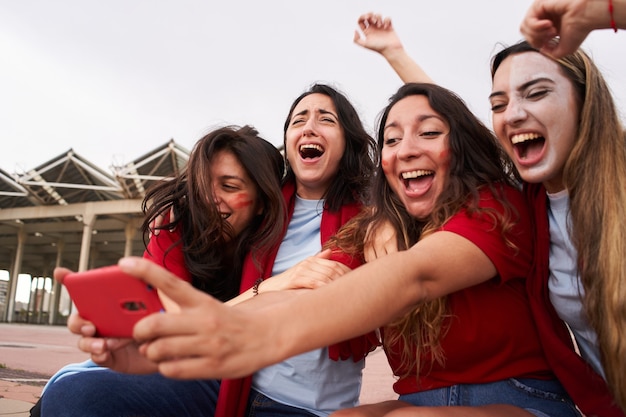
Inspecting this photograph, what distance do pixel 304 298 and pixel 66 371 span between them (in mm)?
1482

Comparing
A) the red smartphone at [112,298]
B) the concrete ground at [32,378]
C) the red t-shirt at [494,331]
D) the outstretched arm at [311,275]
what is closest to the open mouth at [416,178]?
the red t-shirt at [494,331]

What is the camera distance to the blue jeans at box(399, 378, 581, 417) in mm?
1748

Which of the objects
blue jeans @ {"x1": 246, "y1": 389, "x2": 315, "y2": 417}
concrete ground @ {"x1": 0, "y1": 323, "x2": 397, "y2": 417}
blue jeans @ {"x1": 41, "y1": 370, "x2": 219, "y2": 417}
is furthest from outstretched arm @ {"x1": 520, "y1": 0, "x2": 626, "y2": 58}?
concrete ground @ {"x1": 0, "y1": 323, "x2": 397, "y2": 417}

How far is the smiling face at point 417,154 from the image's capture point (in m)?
2.06

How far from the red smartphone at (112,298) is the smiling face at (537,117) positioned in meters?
1.36

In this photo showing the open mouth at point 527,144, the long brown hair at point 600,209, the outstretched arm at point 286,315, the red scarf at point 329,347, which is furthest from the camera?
the red scarf at point 329,347

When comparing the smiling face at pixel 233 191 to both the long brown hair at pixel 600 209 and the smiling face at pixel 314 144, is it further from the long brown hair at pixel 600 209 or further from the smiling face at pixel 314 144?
the long brown hair at pixel 600 209

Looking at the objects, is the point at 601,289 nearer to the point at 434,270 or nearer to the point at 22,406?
the point at 434,270

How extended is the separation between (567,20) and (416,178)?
0.84 m

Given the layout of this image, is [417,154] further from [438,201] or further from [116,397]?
[116,397]

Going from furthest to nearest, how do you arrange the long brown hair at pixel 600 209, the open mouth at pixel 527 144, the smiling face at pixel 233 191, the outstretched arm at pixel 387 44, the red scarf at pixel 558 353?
1. the outstretched arm at pixel 387 44
2. the smiling face at pixel 233 191
3. the open mouth at pixel 527 144
4. the red scarf at pixel 558 353
5. the long brown hair at pixel 600 209

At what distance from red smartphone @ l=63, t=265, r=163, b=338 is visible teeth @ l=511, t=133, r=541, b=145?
4.54 ft

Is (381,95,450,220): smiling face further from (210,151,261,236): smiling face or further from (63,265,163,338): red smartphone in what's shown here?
(63,265,163,338): red smartphone

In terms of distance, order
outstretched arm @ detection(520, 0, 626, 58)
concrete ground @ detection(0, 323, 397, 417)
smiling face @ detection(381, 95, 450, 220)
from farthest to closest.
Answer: concrete ground @ detection(0, 323, 397, 417) → smiling face @ detection(381, 95, 450, 220) → outstretched arm @ detection(520, 0, 626, 58)
